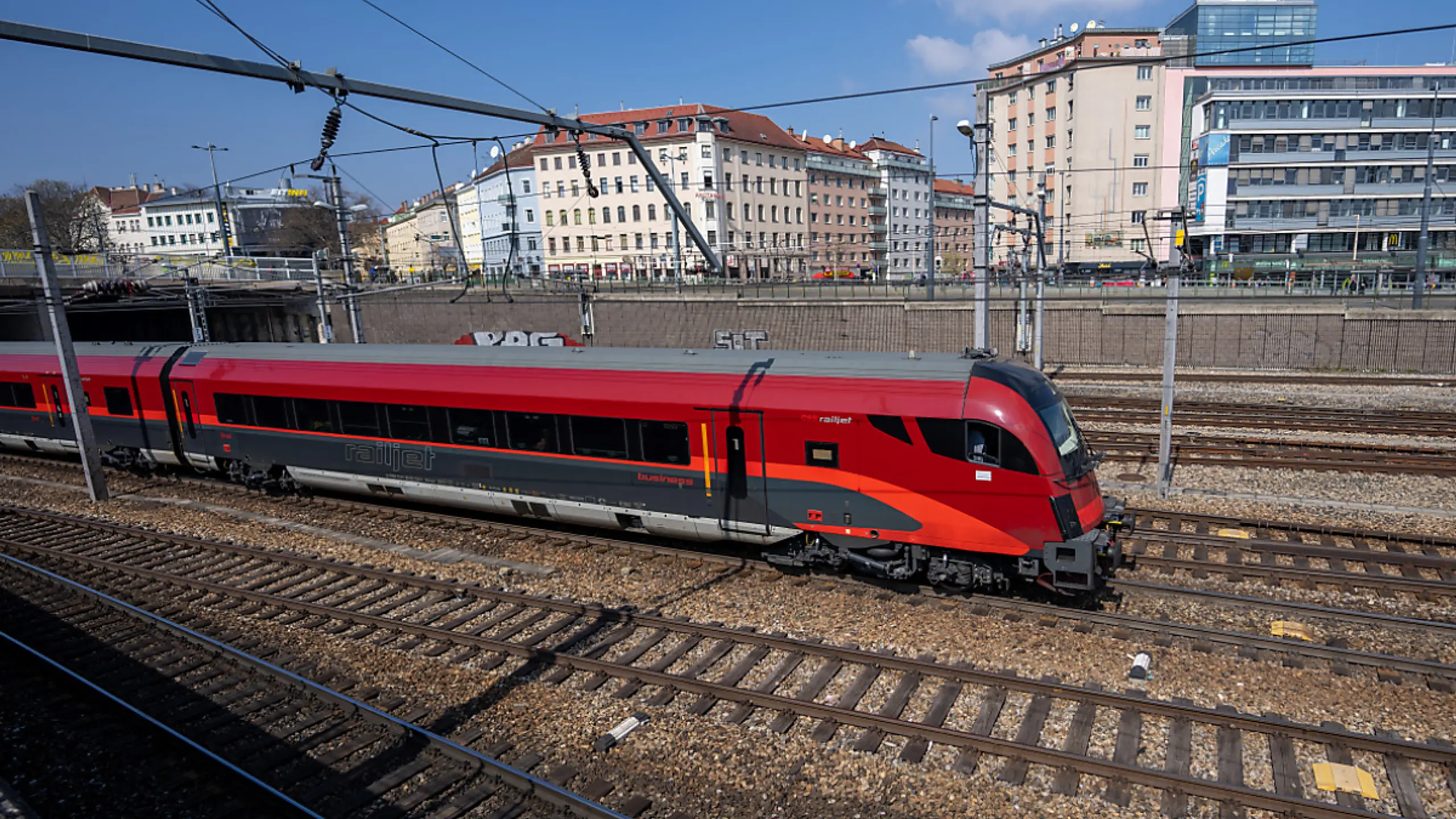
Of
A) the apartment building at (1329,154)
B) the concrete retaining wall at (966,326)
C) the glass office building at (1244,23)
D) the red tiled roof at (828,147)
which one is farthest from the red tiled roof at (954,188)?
the concrete retaining wall at (966,326)

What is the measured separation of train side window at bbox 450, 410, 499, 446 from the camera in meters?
12.8

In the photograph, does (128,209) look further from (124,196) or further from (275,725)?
(275,725)

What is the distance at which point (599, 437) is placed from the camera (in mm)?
11781

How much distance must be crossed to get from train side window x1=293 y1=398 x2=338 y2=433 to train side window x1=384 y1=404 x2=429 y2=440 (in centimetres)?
153

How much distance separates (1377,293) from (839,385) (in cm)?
2828

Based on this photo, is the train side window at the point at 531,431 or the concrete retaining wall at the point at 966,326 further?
the concrete retaining wall at the point at 966,326

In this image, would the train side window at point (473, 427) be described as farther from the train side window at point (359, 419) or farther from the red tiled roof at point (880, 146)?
the red tiled roof at point (880, 146)

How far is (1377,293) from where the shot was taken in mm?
28000

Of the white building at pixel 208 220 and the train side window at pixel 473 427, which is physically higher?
the white building at pixel 208 220

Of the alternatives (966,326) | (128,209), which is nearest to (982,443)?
(966,326)

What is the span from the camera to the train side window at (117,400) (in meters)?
17.6

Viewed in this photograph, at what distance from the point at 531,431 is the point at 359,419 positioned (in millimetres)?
4005

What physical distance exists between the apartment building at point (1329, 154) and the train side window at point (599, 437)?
166 ft

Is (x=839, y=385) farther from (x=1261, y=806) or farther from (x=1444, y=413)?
(x=1444, y=413)
